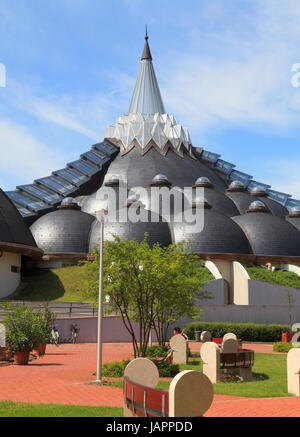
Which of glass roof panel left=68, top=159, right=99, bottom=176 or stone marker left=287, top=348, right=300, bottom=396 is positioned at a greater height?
glass roof panel left=68, top=159, right=99, bottom=176

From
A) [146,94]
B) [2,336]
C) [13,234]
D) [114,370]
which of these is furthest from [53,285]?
[146,94]

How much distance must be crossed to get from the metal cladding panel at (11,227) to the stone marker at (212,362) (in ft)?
105

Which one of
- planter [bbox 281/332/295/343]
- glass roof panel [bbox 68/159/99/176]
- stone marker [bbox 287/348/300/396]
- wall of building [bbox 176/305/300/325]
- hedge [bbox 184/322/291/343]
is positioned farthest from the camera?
glass roof panel [bbox 68/159/99/176]

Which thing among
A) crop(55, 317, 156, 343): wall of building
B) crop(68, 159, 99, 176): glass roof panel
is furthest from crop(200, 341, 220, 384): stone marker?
crop(68, 159, 99, 176): glass roof panel

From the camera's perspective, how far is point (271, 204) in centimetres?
7450

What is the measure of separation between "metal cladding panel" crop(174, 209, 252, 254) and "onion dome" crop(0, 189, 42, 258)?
14111 mm

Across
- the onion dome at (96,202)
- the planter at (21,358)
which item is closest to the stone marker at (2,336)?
the planter at (21,358)

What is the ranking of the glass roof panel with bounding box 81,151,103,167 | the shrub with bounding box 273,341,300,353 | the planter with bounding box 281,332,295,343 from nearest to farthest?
the shrub with bounding box 273,341,300,353
the planter with bounding box 281,332,295,343
the glass roof panel with bounding box 81,151,103,167

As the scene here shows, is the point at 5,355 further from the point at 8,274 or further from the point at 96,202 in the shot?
the point at 96,202

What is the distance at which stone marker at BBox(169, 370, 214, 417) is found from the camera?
6566 millimetres

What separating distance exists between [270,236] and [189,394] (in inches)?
1997

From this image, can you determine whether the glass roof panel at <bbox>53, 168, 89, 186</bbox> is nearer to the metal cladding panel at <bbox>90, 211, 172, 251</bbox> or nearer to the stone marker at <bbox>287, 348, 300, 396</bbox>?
the metal cladding panel at <bbox>90, 211, 172, 251</bbox>
